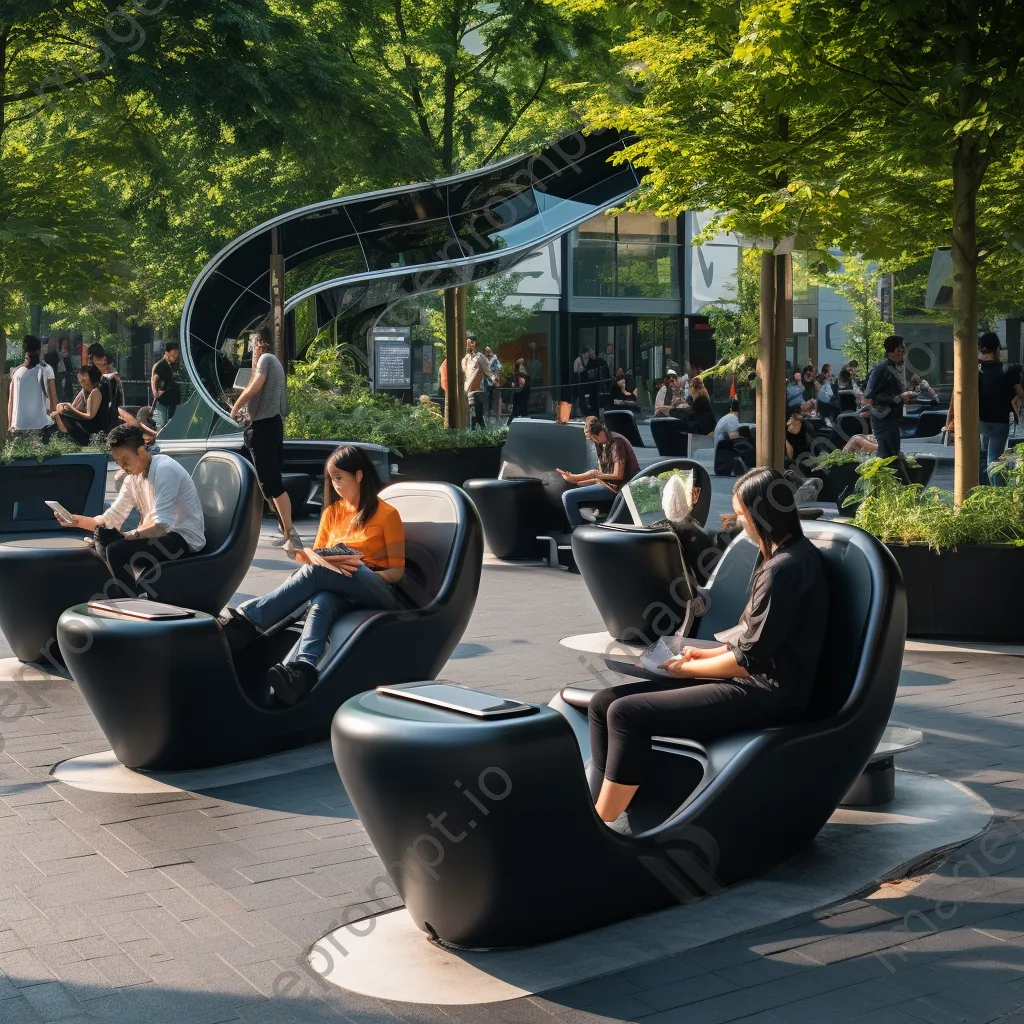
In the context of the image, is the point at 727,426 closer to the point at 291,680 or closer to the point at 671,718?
the point at 291,680

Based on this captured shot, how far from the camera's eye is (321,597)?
22.5 ft

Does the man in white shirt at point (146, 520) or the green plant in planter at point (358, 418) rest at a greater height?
the green plant in planter at point (358, 418)

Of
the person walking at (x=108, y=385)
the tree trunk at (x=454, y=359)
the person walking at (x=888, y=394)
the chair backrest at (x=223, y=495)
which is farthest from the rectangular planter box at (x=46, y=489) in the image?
the person walking at (x=888, y=394)

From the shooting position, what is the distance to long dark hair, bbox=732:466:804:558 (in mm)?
4809

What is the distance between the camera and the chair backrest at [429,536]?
714cm

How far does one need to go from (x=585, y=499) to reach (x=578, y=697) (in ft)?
23.5

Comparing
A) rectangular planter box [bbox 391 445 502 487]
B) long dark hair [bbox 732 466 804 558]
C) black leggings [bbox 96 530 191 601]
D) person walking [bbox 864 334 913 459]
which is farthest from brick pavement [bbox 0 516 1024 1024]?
rectangular planter box [bbox 391 445 502 487]

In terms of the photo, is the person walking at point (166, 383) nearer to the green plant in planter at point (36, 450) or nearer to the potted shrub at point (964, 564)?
the green plant in planter at point (36, 450)

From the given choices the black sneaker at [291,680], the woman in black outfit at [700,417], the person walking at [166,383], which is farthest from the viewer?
the woman in black outfit at [700,417]

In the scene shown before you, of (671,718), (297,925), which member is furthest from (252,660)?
(671,718)

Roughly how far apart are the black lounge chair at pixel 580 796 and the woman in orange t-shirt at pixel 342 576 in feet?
7.52

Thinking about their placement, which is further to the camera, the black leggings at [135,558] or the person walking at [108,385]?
the person walking at [108,385]

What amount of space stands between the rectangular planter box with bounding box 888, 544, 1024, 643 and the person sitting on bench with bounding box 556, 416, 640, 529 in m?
3.61

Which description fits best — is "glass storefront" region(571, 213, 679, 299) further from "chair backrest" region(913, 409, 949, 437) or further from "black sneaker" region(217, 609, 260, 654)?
"black sneaker" region(217, 609, 260, 654)
